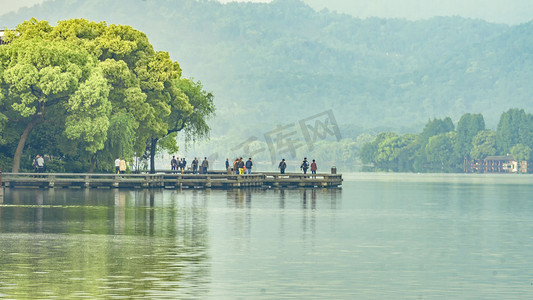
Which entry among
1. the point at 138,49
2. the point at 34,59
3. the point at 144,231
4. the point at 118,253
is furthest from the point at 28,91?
the point at 118,253

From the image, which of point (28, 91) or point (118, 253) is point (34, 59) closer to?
point (28, 91)

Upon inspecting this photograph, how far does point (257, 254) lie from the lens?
27.6m

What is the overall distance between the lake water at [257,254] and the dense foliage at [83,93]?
28.1 m

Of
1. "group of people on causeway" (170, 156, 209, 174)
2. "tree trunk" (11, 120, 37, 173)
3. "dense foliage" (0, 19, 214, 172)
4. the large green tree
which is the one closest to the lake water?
the large green tree

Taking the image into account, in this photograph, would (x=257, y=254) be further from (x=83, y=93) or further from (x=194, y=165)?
(x=194, y=165)

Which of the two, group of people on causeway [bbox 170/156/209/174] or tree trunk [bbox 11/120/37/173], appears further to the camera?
group of people on causeway [bbox 170/156/209/174]

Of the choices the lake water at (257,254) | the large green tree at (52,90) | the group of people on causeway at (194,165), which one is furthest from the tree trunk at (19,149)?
the lake water at (257,254)

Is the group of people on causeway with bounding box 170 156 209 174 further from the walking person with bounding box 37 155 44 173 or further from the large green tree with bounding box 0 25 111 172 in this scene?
the walking person with bounding box 37 155 44 173

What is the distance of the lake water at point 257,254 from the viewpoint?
67.7 feet

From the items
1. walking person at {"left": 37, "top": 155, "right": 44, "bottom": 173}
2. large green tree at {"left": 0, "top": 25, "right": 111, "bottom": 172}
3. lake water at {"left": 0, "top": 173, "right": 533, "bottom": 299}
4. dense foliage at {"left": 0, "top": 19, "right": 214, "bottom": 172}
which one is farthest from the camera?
walking person at {"left": 37, "top": 155, "right": 44, "bottom": 173}

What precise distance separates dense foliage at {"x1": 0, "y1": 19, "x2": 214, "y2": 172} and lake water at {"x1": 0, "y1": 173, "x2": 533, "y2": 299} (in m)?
28.1

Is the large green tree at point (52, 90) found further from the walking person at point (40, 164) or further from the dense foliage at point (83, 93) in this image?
the walking person at point (40, 164)

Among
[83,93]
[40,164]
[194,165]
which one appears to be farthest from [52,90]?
[194,165]

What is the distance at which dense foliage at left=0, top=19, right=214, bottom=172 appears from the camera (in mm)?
76188
